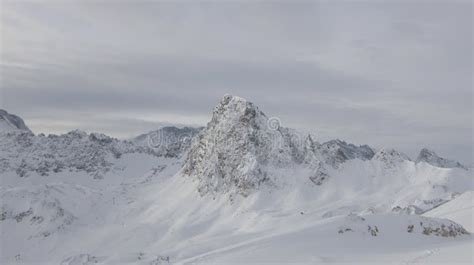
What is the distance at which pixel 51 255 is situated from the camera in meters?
127

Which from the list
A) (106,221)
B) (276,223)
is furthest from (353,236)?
(106,221)

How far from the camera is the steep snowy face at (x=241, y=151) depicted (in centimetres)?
14600

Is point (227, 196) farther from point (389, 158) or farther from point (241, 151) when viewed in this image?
point (389, 158)

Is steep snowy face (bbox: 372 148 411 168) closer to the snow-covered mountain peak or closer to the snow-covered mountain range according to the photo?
the snow-covered mountain range

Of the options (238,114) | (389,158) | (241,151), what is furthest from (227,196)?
(389,158)

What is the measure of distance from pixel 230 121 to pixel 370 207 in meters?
46.7

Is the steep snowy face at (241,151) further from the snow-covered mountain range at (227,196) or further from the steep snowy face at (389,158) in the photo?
the steep snowy face at (389,158)

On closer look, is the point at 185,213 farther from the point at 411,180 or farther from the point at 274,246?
the point at 274,246

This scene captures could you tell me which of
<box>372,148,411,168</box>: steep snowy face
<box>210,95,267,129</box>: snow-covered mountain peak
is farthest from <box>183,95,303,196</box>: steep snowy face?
<box>372,148,411,168</box>: steep snowy face

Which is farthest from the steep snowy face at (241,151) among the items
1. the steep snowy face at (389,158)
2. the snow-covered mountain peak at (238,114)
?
the steep snowy face at (389,158)

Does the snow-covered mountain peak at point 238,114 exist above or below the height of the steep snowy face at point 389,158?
above

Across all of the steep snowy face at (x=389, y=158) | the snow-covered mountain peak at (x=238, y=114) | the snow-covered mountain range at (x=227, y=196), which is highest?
the snow-covered mountain peak at (x=238, y=114)

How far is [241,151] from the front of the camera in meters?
149

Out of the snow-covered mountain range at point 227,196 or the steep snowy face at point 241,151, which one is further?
the steep snowy face at point 241,151
